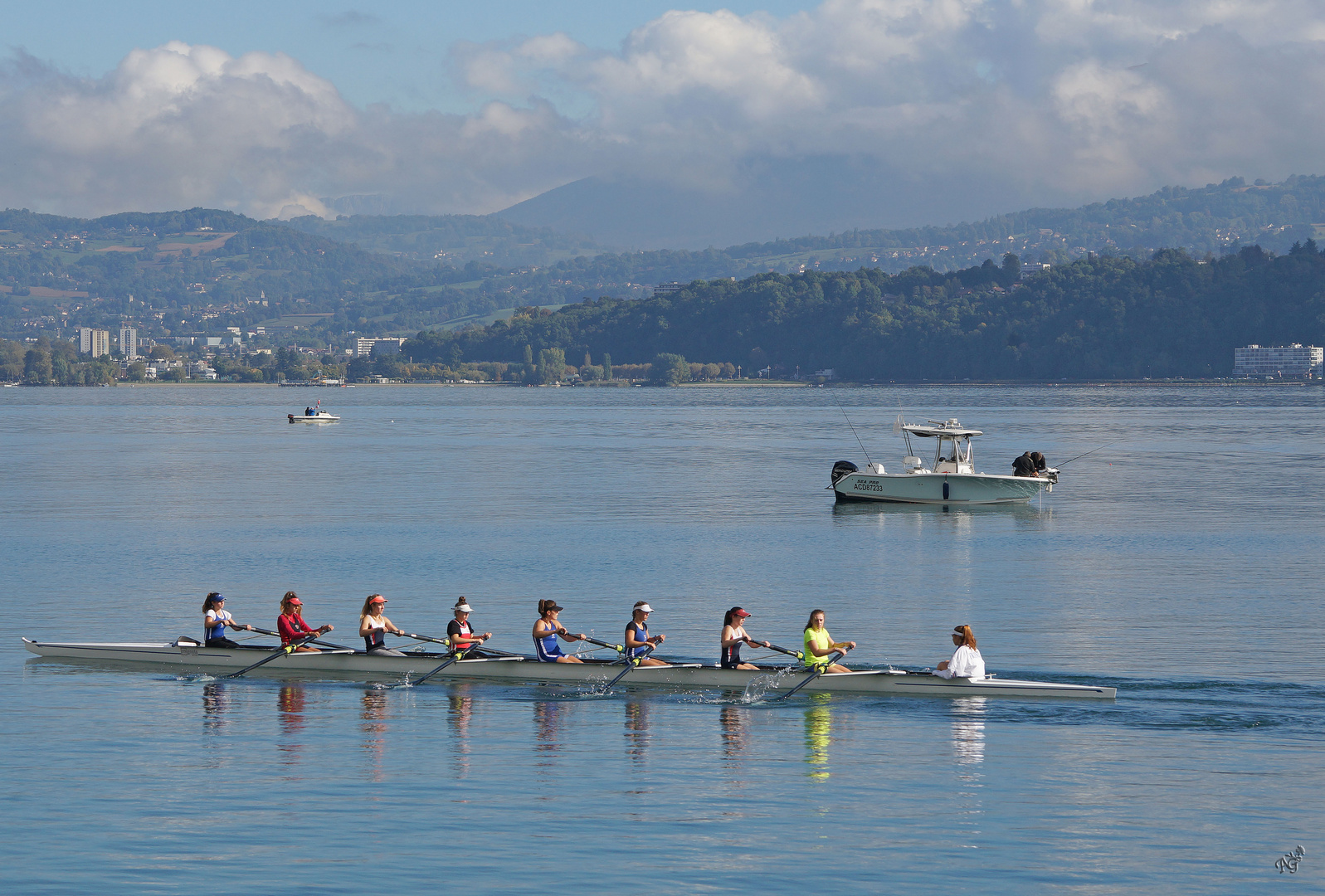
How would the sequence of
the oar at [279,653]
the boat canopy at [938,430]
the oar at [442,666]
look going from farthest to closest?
the boat canopy at [938,430], the oar at [279,653], the oar at [442,666]

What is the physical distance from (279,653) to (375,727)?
17.9ft

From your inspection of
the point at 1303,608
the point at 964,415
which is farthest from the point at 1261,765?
the point at 964,415

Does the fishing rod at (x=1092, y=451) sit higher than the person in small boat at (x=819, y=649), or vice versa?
the fishing rod at (x=1092, y=451)

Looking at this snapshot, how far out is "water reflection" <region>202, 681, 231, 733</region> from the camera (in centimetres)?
2934

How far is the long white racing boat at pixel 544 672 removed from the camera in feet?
99.0

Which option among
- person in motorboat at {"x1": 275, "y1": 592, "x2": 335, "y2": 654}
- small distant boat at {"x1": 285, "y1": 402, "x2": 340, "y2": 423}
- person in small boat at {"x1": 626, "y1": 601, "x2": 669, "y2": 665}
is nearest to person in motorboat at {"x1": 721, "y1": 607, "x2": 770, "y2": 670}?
person in small boat at {"x1": 626, "y1": 601, "x2": 669, "y2": 665}

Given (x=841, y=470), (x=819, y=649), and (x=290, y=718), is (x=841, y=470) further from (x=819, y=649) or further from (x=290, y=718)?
(x=290, y=718)

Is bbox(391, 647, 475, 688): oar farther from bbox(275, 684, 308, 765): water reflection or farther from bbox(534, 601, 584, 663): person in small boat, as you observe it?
bbox(275, 684, 308, 765): water reflection

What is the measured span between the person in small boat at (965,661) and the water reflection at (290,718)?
12.3 meters

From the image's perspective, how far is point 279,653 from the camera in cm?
3353

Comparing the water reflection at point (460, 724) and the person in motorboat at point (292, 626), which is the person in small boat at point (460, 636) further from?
the person in motorboat at point (292, 626)

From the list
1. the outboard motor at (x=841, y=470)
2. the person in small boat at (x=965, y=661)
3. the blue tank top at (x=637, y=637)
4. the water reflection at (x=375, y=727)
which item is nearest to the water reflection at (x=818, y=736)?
the person in small boat at (x=965, y=661)

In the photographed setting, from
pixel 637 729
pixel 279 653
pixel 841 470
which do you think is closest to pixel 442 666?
pixel 279 653

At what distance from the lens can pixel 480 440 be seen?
14350cm
